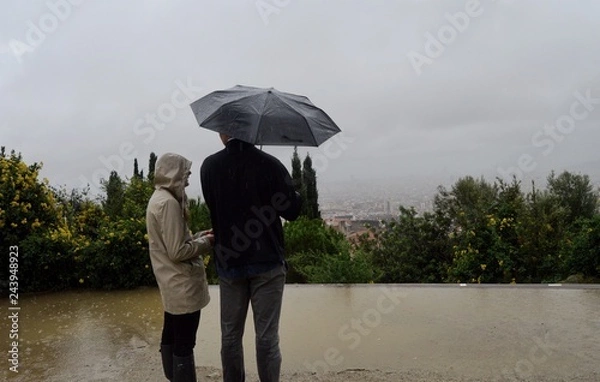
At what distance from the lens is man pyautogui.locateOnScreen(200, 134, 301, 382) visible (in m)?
2.60

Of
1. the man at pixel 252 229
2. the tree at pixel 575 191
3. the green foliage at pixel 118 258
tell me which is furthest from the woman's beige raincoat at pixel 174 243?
the tree at pixel 575 191

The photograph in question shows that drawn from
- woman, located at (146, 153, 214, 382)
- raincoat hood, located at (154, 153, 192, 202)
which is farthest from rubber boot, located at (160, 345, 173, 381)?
raincoat hood, located at (154, 153, 192, 202)

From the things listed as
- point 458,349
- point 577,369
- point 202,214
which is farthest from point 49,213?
point 577,369

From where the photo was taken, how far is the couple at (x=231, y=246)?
2.61 meters

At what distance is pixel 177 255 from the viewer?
265 centimetres

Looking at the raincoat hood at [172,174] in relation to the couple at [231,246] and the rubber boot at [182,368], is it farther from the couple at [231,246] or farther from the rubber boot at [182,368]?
the rubber boot at [182,368]

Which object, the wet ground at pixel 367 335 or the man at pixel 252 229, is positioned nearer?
the man at pixel 252 229

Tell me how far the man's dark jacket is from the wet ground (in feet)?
3.76

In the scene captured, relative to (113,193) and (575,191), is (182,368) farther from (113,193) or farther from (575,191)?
(575,191)

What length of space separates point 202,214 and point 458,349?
5778mm

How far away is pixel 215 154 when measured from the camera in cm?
271

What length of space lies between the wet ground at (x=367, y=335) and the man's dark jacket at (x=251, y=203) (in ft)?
3.76

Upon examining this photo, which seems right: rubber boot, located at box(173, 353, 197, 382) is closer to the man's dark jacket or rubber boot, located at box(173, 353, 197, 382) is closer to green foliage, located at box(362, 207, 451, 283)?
the man's dark jacket

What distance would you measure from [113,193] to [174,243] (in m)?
9.02
